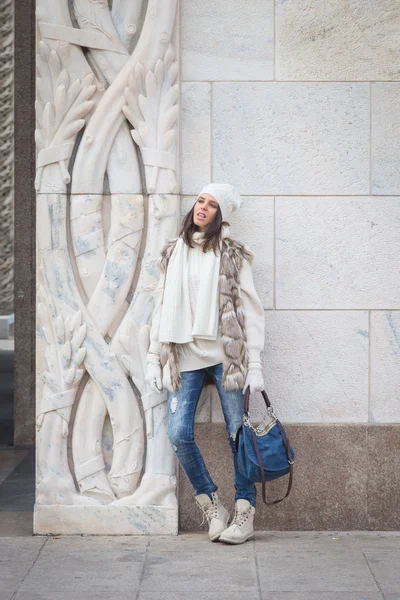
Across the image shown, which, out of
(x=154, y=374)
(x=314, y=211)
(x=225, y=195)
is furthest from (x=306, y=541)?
(x=225, y=195)

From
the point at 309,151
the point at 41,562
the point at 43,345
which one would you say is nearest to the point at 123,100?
the point at 309,151

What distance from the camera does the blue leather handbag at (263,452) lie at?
20.0ft

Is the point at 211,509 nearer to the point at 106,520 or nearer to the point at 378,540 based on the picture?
the point at 106,520

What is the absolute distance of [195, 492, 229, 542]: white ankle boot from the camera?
640 centimetres

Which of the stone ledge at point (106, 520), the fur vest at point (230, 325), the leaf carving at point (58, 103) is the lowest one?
the stone ledge at point (106, 520)

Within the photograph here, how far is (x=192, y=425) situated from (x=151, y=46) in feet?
7.67

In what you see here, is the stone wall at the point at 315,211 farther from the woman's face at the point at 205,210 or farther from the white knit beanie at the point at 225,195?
the woman's face at the point at 205,210

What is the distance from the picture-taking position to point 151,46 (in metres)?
6.46

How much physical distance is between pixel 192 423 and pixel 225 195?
1.39 meters

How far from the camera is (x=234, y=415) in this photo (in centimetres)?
637

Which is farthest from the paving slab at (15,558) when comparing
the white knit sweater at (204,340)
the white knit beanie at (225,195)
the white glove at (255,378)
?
the white knit beanie at (225,195)

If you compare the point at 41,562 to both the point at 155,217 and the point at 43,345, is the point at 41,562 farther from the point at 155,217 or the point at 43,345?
the point at 155,217

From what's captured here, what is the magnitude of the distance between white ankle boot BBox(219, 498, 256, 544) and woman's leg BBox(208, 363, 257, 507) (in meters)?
0.04

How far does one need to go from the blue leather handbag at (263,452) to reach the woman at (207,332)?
188 mm
